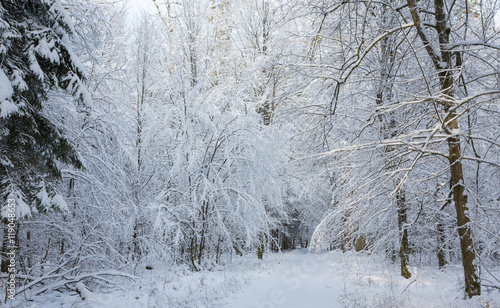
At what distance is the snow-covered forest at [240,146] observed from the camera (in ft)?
13.1

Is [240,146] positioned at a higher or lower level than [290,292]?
higher

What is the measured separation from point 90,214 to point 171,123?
4293mm

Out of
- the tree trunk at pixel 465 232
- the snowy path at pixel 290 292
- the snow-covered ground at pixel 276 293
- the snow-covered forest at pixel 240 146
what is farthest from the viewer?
the snowy path at pixel 290 292

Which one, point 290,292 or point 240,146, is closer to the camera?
point 290,292

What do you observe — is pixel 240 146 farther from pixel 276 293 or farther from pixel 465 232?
pixel 465 232

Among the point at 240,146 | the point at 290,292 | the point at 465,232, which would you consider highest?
the point at 240,146

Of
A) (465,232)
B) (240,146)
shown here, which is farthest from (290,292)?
(240,146)

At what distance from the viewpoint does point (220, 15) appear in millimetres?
14656

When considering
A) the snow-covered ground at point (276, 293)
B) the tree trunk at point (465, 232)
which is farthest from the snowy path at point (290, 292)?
the tree trunk at point (465, 232)

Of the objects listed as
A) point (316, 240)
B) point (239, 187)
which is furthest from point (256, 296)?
point (239, 187)

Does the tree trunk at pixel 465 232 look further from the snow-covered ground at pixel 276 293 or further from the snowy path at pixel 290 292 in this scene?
the snowy path at pixel 290 292

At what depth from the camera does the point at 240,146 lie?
10.1m

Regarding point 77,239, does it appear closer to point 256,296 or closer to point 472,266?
point 256,296

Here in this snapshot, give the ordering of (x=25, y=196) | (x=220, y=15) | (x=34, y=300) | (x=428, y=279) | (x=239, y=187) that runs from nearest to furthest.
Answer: (x=25, y=196), (x=34, y=300), (x=428, y=279), (x=239, y=187), (x=220, y=15)
